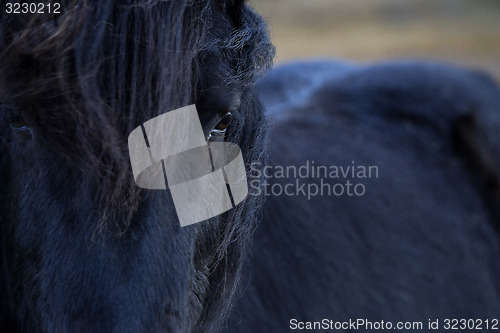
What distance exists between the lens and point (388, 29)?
1634 cm

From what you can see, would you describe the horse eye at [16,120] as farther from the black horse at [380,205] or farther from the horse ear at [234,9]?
the black horse at [380,205]

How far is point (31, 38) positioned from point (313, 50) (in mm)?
11577

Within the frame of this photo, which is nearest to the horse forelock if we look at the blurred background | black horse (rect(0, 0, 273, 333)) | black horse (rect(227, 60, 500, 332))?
black horse (rect(0, 0, 273, 333))

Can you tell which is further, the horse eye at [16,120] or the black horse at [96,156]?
the horse eye at [16,120]

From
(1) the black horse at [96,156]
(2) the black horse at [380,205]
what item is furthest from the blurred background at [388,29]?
(1) the black horse at [96,156]

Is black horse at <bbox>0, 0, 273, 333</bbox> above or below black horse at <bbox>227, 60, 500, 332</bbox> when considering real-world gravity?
above

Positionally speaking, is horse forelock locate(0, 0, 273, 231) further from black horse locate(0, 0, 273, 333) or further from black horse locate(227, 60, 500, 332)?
black horse locate(227, 60, 500, 332)

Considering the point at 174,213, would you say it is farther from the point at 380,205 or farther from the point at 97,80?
the point at 380,205

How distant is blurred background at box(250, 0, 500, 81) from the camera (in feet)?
41.4

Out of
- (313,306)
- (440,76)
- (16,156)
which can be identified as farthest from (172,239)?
(440,76)

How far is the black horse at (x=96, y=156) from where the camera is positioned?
126cm

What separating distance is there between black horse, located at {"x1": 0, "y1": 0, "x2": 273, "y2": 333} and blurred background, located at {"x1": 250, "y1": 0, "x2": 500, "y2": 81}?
9.98 meters

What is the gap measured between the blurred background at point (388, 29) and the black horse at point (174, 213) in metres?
8.61

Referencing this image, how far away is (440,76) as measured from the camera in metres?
3.58
